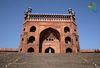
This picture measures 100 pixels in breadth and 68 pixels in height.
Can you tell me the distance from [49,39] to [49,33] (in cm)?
129

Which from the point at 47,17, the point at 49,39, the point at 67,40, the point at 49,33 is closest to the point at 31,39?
the point at 49,39

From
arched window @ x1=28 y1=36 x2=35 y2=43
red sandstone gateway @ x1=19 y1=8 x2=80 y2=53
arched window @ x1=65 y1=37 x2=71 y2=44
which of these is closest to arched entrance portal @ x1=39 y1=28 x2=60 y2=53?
red sandstone gateway @ x1=19 y1=8 x2=80 y2=53

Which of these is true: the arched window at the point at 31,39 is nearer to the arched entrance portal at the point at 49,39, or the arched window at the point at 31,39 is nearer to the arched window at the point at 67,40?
the arched entrance portal at the point at 49,39

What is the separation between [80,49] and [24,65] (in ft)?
76.0

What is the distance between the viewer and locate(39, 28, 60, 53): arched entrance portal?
35.7 m

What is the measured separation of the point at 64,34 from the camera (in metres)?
35.5

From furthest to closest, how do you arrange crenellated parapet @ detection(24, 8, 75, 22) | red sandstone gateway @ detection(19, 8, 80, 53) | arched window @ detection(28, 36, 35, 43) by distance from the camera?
crenellated parapet @ detection(24, 8, 75, 22), arched window @ detection(28, 36, 35, 43), red sandstone gateway @ detection(19, 8, 80, 53)

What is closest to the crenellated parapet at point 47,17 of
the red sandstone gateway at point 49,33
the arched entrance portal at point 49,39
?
the red sandstone gateway at point 49,33

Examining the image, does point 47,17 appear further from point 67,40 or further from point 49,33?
point 67,40

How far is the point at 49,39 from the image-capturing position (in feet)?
120

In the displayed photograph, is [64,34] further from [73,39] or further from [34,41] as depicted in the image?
[34,41]

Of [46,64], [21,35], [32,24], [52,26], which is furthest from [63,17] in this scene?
[46,64]

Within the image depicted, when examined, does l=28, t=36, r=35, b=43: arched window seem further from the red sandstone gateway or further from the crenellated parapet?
the crenellated parapet

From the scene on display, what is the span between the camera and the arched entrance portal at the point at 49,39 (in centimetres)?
3569
